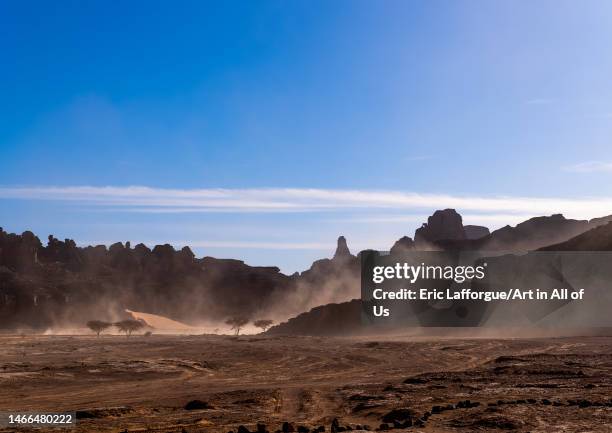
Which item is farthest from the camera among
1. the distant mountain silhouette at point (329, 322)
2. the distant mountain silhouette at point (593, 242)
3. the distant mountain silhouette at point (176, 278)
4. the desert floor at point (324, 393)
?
the distant mountain silhouette at point (176, 278)

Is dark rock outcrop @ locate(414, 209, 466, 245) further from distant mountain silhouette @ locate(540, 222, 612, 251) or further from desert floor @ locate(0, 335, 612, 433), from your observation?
desert floor @ locate(0, 335, 612, 433)

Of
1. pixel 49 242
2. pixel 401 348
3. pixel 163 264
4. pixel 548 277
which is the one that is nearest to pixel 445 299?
pixel 548 277

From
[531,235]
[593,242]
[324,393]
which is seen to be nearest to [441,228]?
[531,235]

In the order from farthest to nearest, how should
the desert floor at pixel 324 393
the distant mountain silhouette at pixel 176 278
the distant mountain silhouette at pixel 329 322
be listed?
1. the distant mountain silhouette at pixel 176 278
2. the distant mountain silhouette at pixel 329 322
3. the desert floor at pixel 324 393

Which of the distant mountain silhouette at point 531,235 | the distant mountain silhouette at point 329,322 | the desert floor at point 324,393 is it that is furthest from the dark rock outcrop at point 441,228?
the desert floor at point 324,393

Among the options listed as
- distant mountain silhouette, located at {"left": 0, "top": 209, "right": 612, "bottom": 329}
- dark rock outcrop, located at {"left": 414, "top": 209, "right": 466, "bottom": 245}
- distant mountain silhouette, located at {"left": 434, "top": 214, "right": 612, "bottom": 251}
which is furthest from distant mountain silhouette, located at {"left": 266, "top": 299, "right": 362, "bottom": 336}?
dark rock outcrop, located at {"left": 414, "top": 209, "right": 466, "bottom": 245}

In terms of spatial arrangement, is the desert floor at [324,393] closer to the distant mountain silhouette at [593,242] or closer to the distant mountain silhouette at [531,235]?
the distant mountain silhouette at [593,242]

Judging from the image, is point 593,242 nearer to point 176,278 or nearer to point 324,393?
point 324,393

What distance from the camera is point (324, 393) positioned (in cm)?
2656

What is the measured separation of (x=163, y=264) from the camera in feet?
558

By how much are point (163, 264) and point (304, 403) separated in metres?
152

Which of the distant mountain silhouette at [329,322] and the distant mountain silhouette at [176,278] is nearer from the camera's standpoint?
the distant mountain silhouette at [329,322]

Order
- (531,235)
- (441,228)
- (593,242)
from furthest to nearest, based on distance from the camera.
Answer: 1. (441,228)
2. (531,235)
3. (593,242)

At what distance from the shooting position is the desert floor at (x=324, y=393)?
740 inches
